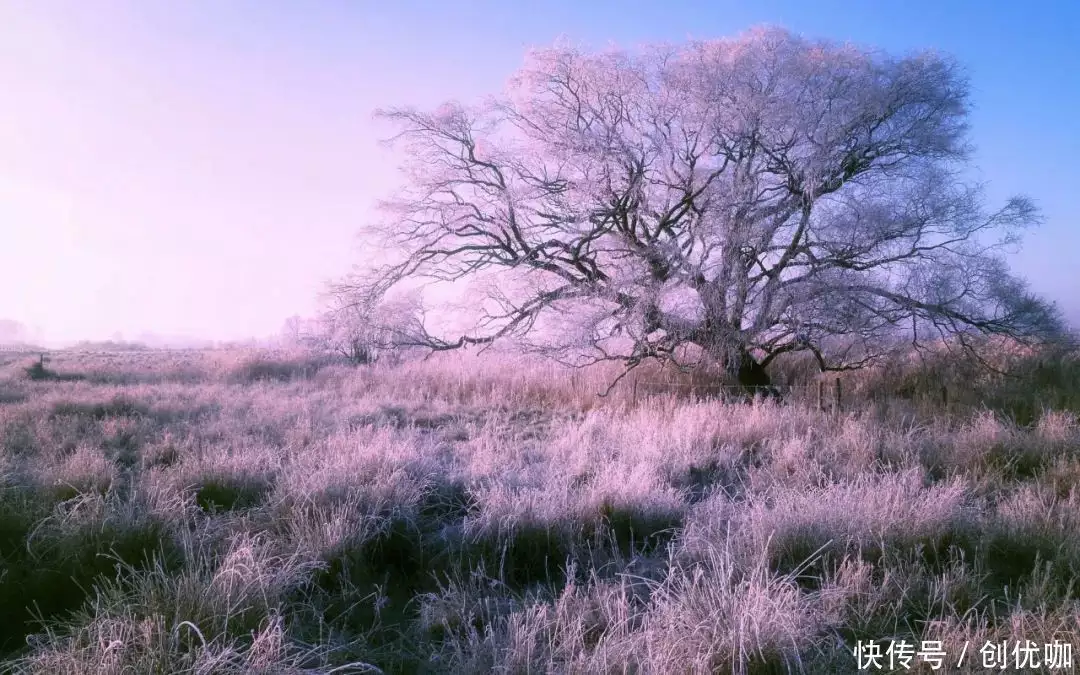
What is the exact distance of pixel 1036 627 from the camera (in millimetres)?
2885

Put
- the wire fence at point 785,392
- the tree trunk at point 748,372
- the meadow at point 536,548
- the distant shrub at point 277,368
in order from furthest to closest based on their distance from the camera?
the distant shrub at point 277,368 → the tree trunk at point 748,372 → the wire fence at point 785,392 → the meadow at point 536,548

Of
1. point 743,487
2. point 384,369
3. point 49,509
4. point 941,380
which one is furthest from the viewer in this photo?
point 384,369

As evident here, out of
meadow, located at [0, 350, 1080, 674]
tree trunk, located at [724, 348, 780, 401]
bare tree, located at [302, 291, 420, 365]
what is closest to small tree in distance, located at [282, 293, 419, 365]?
bare tree, located at [302, 291, 420, 365]

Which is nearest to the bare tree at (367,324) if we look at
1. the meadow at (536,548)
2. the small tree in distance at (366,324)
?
the small tree in distance at (366,324)

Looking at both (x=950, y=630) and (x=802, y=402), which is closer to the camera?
(x=950, y=630)

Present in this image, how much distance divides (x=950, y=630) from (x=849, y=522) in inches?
45.1

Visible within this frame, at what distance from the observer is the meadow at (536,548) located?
2768mm

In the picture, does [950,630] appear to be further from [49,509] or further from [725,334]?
[725,334]

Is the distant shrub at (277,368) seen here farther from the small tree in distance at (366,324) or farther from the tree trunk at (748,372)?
the tree trunk at (748,372)

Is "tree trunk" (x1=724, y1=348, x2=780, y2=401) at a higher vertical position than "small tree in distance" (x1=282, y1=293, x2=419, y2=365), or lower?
lower

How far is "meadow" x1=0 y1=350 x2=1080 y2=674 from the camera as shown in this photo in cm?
277

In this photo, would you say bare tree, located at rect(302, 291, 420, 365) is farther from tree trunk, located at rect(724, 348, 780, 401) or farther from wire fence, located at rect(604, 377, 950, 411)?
tree trunk, located at rect(724, 348, 780, 401)

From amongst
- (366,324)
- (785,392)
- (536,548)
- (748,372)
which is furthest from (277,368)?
(536,548)

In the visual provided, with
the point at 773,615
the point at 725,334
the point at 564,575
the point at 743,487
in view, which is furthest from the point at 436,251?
the point at 773,615
